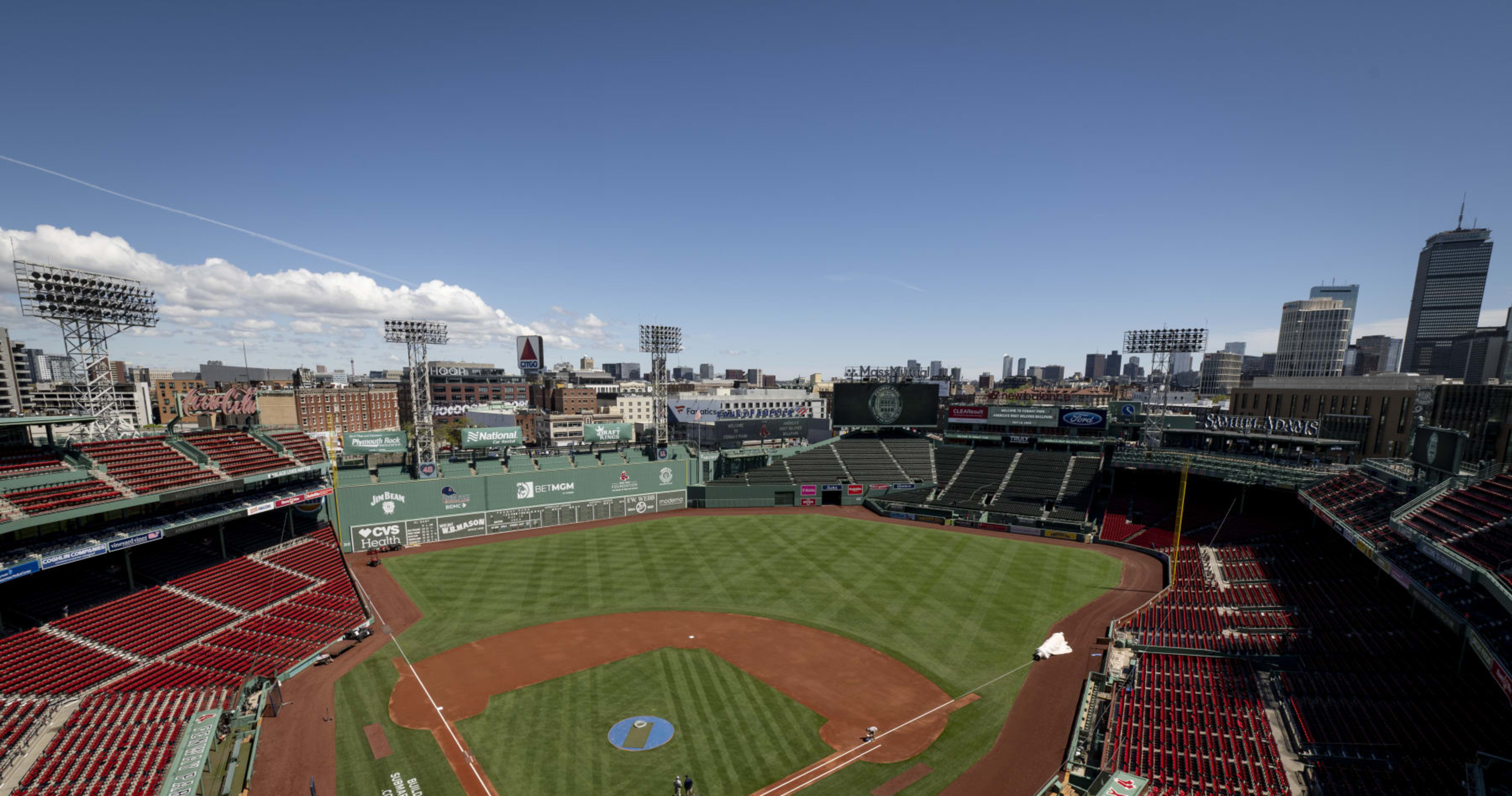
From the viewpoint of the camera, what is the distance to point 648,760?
23219 millimetres

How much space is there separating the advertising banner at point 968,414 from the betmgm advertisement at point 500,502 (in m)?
36.7

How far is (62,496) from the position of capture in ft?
98.9

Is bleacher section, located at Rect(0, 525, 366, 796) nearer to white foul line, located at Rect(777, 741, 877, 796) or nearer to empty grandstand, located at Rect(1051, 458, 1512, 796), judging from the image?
white foul line, located at Rect(777, 741, 877, 796)

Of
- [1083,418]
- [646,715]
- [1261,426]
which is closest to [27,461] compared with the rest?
[646,715]

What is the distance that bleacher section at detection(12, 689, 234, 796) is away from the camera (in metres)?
20.0

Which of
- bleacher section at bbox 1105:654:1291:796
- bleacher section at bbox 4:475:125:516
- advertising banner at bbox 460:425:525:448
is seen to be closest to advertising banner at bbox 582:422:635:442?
advertising banner at bbox 460:425:525:448

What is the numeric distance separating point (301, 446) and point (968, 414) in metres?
71.8

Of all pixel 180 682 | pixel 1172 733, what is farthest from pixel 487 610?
pixel 1172 733

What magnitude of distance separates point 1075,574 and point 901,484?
25414 mm

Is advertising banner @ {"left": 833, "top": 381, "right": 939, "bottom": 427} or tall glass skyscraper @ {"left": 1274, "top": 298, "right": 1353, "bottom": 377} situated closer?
advertising banner @ {"left": 833, "top": 381, "right": 939, "bottom": 427}

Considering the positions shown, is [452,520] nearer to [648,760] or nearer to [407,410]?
[648,760]

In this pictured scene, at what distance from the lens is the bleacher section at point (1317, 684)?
19.8m

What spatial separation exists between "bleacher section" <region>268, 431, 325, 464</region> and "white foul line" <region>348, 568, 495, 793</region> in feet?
35.9

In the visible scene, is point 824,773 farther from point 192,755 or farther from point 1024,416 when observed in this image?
point 1024,416
